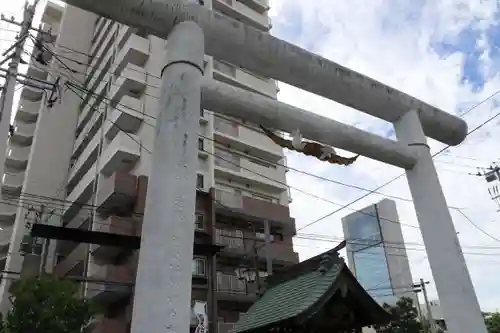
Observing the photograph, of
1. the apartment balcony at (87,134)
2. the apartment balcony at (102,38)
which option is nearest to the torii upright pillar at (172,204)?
the apartment balcony at (87,134)

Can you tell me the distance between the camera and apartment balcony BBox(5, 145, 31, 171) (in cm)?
3477

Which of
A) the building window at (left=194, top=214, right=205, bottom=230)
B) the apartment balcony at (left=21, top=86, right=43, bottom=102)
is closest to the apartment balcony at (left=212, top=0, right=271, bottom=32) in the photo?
the building window at (left=194, top=214, right=205, bottom=230)

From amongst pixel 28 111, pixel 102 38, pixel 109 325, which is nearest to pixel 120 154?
pixel 109 325

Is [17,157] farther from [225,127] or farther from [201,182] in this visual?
[201,182]

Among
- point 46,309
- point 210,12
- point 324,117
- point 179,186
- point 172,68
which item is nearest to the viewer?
point 179,186

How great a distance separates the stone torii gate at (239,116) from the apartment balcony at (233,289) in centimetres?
1755

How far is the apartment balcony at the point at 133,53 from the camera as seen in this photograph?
25911 millimetres

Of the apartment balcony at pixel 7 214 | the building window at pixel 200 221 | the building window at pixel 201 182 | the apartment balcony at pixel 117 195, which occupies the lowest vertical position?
the building window at pixel 200 221

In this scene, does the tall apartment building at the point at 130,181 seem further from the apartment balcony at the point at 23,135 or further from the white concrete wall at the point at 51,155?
the apartment balcony at the point at 23,135

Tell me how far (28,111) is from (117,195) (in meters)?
21.0

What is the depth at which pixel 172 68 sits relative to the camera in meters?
4.65

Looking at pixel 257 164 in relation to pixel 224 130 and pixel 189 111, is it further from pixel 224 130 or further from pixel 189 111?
pixel 189 111

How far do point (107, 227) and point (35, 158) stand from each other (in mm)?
12105

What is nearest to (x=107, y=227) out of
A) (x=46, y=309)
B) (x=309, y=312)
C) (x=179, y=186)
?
(x=46, y=309)
